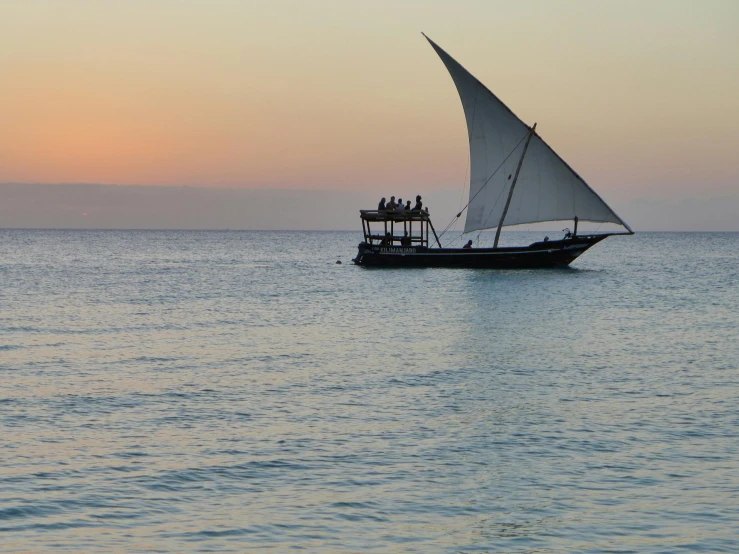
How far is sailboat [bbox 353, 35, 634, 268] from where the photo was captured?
173 feet

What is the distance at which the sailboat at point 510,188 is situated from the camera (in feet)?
173

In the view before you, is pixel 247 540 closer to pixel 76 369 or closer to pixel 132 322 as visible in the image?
pixel 76 369

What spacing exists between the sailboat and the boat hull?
0.20ft

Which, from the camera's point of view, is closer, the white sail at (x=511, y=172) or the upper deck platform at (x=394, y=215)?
the white sail at (x=511, y=172)

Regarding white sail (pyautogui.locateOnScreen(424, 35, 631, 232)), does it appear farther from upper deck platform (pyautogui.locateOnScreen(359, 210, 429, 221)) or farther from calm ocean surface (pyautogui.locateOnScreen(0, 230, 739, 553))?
calm ocean surface (pyautogui.locateOnScreen(0, 230, 739, 553))

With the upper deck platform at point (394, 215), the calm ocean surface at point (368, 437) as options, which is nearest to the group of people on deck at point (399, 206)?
the upper deck platform at point (394, 215)

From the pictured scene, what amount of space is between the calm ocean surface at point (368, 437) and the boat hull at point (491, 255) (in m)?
25.5

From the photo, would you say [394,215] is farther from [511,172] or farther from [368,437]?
[368,437]

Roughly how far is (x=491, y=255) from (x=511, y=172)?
5.32m

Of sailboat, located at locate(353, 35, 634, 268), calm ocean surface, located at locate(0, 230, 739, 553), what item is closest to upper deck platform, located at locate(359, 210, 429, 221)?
sailboat, located at locate(353, 35, 634, 268)

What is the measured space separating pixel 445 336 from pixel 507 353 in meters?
3.97

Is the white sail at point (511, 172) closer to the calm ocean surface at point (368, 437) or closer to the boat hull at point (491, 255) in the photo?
the boat hull at point (491, 255)

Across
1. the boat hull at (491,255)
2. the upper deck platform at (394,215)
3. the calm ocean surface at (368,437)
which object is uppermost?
the upper deck platform at (394,215)

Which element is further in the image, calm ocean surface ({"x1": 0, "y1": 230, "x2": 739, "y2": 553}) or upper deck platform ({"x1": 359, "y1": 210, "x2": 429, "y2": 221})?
upper deck platform ({"x1": 359, "y1": 210, "x2": 429, "y2": 221})
